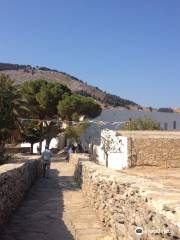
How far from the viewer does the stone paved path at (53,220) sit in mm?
8758

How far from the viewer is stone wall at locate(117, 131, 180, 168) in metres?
33.8

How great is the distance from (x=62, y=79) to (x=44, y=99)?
62.6 m

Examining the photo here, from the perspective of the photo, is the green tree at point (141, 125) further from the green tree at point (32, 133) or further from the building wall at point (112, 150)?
the green tree at point (32, 133)

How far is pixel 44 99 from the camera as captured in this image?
50.0 meters

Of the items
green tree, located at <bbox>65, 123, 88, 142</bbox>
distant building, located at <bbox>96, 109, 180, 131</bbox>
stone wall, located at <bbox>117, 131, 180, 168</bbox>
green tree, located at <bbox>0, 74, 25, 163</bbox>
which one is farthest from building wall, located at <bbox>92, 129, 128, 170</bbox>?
distant building, located at <bbox>96, 109, 180, 131</bbox>

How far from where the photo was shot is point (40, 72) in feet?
390

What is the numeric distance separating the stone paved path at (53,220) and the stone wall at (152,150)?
19452 mm

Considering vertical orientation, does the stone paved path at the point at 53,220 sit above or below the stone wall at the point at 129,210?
below

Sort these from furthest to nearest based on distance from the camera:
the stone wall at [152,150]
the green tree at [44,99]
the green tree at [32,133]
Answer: the green tree at [44,99] → the green tree at [32,133] → the stone wall at [152,150]

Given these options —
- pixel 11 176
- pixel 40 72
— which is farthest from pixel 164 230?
pixel 40 72

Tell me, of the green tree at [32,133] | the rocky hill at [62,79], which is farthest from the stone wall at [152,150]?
the rocky hill at [62,79]

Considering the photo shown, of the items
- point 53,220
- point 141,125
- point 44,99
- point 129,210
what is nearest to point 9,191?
point 53,220

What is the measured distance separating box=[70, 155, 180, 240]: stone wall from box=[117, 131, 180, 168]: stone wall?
76.6ft

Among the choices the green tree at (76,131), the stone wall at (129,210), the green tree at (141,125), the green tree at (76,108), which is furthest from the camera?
the green tree at (141,125)
